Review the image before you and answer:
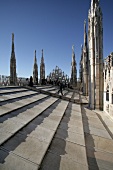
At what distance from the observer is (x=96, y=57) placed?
9.43 m

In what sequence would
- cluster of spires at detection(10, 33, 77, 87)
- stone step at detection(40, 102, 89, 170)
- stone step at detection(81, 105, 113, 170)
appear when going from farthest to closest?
cluster of spires at detection(10, 33, 77, 87), stone step at detection(81, 105, 113, 170), stone step at detection(40, 102, 89, 170)

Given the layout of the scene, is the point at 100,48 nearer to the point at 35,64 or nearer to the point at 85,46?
the point at 85,46

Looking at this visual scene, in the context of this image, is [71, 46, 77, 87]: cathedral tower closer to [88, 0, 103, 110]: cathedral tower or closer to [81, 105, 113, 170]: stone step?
[88, 0, 103, 110]: cathedral tower

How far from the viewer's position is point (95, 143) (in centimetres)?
377

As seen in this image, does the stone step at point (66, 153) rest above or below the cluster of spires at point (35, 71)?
below

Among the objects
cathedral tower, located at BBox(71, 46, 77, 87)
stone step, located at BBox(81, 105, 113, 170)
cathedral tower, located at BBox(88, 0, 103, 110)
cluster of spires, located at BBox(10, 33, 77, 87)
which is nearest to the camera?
stone step, located at BBox(81, 105, 113, 170)

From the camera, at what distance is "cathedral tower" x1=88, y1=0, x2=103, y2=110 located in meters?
9.34

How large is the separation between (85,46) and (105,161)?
16151 mm

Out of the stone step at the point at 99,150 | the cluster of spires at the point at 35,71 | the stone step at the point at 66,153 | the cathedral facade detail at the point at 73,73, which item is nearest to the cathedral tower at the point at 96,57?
the stone step at the point at 99,150

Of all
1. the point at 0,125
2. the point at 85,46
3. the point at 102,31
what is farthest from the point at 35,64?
the point at 0,125

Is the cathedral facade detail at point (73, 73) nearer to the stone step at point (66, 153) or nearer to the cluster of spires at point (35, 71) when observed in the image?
the cluster of spires at point (35, 71)

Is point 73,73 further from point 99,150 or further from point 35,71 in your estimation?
point 99,150

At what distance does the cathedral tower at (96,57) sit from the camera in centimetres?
934

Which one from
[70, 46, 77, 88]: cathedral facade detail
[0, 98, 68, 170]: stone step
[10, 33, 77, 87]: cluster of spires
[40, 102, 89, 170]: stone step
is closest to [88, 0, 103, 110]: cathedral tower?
[40, 102, 89, 170]: stone step
